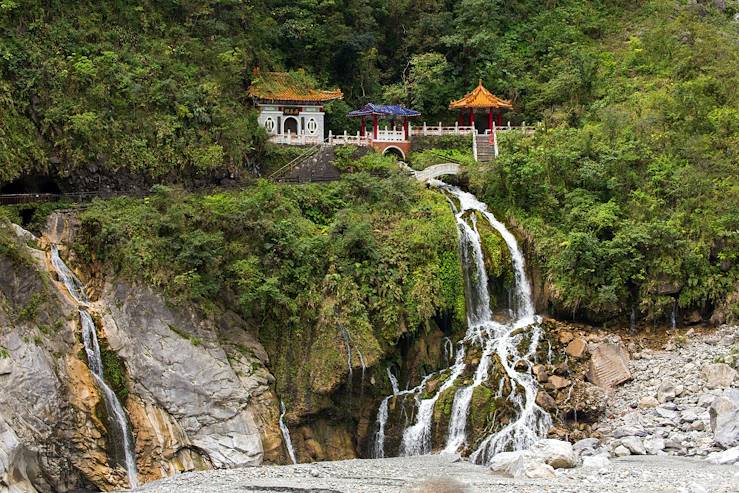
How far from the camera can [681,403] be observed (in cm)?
2747

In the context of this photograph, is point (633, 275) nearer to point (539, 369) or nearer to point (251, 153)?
point (539, 369)

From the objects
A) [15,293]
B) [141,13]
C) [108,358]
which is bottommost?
[108,358]

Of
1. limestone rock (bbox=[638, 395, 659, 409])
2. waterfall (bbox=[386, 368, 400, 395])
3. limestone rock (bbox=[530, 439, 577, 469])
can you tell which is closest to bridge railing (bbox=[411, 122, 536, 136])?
waterfall (bbox=[386, 368, 400, 395])

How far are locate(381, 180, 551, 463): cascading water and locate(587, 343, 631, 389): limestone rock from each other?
6.74 feet

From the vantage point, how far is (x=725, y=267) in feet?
108

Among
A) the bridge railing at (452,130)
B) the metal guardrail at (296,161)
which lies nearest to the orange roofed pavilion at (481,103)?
the bridge railing at (452,130)

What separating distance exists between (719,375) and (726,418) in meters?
3.43

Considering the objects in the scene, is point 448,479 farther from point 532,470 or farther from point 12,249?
point 12,249

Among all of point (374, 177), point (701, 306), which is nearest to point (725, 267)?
point (701, 306)

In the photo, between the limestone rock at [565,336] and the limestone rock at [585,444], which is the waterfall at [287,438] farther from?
the limestone rock at [565,336]

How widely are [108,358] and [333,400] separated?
721 cm

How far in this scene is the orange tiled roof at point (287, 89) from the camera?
41875 millimetres

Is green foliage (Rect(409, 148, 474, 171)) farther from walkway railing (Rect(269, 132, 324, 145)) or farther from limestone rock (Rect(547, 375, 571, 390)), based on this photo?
limestone rock (Rect(547, 375, 571, 390))

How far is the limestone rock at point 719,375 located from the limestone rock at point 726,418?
2.09 m
